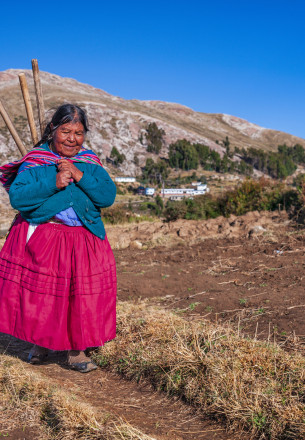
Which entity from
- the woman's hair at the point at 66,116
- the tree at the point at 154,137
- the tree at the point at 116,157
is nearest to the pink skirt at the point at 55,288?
the woman's hair at the point at 66,116

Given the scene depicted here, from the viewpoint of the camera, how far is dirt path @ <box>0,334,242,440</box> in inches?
77.3

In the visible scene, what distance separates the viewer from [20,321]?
2.74 m

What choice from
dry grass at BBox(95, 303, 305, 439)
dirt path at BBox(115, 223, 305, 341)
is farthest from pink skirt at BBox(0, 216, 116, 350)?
dirt path at BBox(115, 223, 305, 341)

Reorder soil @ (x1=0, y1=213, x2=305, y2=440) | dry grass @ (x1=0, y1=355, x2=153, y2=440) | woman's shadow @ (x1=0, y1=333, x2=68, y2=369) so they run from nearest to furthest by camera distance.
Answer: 1. dry grass @ (x1=0, y1=355, x2=153, y2=440)
2. soil @ (x1=0, y1=213, x2=305, y2=440)
3. woman's shadow @ (x1=0, y1=333, x2=68, y2=369)

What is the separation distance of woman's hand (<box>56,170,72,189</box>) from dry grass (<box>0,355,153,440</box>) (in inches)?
47.0

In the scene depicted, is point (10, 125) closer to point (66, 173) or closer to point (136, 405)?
point (66, 173)

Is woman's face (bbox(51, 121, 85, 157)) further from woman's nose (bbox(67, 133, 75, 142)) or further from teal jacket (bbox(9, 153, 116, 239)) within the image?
teal jacket (bbox(9, 153, 116, 239))

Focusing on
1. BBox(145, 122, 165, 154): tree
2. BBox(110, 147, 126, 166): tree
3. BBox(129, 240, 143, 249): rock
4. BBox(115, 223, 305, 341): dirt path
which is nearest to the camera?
BBox(115, 223, 305, 341): dirt path

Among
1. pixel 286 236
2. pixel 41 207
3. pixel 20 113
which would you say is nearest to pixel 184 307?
pixel 41 207

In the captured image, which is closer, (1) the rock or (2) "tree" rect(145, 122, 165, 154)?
(1) the rock

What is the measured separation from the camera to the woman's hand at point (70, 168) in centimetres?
270

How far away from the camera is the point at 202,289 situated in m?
4.71

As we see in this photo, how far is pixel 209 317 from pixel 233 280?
1.22 meters

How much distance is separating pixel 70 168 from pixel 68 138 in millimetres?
251
